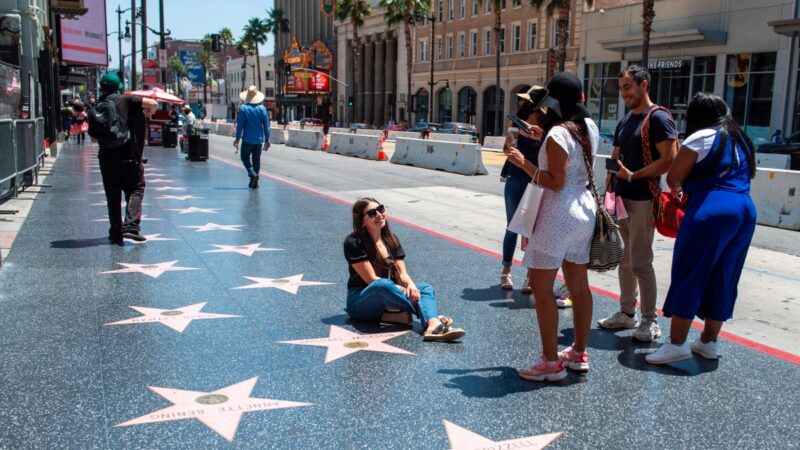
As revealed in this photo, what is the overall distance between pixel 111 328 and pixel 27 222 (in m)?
5.74

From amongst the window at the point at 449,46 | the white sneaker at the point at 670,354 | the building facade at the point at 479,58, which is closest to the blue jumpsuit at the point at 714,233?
the white sneaker at the point at 670,354

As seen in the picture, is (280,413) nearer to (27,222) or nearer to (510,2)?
(27,222)

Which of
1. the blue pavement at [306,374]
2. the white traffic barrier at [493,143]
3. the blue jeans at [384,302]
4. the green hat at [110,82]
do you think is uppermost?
the green hat at [110,82]

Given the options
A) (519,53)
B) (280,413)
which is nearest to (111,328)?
(280,413)

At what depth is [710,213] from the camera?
4598 millimetres

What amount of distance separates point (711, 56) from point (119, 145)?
32951 millimetres

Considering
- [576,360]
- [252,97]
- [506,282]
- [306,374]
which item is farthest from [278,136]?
[576,360]

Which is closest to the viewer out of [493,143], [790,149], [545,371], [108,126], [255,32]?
[545,371]

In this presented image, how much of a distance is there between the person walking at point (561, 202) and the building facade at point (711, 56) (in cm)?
2738

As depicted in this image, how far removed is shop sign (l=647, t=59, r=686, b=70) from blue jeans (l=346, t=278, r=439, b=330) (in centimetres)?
3439

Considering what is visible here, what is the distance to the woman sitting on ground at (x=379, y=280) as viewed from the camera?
5.40 m

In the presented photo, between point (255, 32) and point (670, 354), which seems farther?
point (255, 32)

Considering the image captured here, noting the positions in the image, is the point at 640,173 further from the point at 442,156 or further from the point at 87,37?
the point at 87,37

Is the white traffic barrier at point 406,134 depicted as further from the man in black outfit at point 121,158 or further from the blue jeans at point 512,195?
the blue jeans at point 512,195
